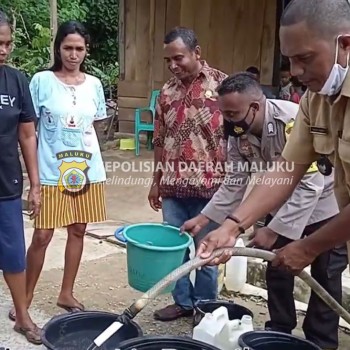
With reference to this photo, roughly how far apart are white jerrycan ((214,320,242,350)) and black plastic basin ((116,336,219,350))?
1.53ft

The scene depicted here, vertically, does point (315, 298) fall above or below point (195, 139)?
below

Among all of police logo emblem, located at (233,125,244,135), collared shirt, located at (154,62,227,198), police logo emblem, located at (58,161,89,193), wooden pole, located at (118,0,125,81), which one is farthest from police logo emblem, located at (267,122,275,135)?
wooden pole, located at (118,0,125,81)

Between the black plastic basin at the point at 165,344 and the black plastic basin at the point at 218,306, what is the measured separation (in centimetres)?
89

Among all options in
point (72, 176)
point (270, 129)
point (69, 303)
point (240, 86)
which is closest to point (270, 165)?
point (270, 129)

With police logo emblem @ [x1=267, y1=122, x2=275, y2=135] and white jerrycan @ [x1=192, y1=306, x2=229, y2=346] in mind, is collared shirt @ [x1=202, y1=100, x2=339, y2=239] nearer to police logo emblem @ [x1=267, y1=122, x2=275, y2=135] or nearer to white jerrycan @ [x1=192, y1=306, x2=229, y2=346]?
police logo emblem @ [x1=267, y1=122, x2=275, y2=135]

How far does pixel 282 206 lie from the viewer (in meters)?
3.14

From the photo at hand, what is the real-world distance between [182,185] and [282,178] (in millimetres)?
1095

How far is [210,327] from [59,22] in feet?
28.8

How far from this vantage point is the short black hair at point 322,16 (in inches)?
78.7

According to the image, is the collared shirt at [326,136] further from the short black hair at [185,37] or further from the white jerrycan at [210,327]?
the short black hair at [185,37]

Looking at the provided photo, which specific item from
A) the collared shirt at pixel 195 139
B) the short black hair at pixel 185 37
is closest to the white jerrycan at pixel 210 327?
the collared shirt at pixel 195 139

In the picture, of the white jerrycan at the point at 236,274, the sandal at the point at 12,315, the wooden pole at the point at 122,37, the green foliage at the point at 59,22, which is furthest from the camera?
the green foliage at the point at 59,22

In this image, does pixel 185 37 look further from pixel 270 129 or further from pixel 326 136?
pixel 326 136

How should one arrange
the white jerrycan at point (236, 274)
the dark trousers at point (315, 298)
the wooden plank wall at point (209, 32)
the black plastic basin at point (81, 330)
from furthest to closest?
the wooden plank wall at point (209, 32)
the white jerrycan at point (236, 274)
the dark trousers at point (315, 298)
the black plastic basin at point (81, 330)
